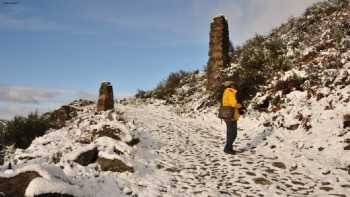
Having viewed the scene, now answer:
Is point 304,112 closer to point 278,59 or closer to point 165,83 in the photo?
point 278,59

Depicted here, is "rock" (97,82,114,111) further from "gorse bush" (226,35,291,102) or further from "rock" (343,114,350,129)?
"rock" (343,114,350,129)

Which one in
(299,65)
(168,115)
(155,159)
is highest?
(299,65)

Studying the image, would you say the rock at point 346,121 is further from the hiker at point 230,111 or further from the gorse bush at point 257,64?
the gorse bush at point 257,64

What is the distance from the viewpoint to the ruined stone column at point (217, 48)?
23.0 metres

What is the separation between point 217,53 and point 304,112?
9.01 m

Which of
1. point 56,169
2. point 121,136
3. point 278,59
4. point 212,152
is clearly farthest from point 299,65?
point 56,169

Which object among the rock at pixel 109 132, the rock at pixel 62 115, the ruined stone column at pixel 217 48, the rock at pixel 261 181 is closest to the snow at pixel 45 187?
the rock at pixel 261 181

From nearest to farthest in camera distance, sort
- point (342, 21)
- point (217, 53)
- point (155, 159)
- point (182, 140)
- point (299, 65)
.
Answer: point (155, 159)
point (182, 140)
point (299, 65)
point (342, 21)
point (217, 53)

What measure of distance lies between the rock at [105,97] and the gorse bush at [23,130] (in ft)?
9.28

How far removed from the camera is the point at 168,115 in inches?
833

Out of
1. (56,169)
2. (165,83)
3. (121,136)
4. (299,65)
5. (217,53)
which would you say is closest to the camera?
(56,169)

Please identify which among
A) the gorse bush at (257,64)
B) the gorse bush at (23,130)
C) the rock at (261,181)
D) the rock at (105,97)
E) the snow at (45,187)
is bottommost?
the rock at (261,181)

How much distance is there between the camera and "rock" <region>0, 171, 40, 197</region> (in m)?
7.79

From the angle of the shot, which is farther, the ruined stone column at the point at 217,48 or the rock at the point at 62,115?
the ruined stone column at the point at 217,48
